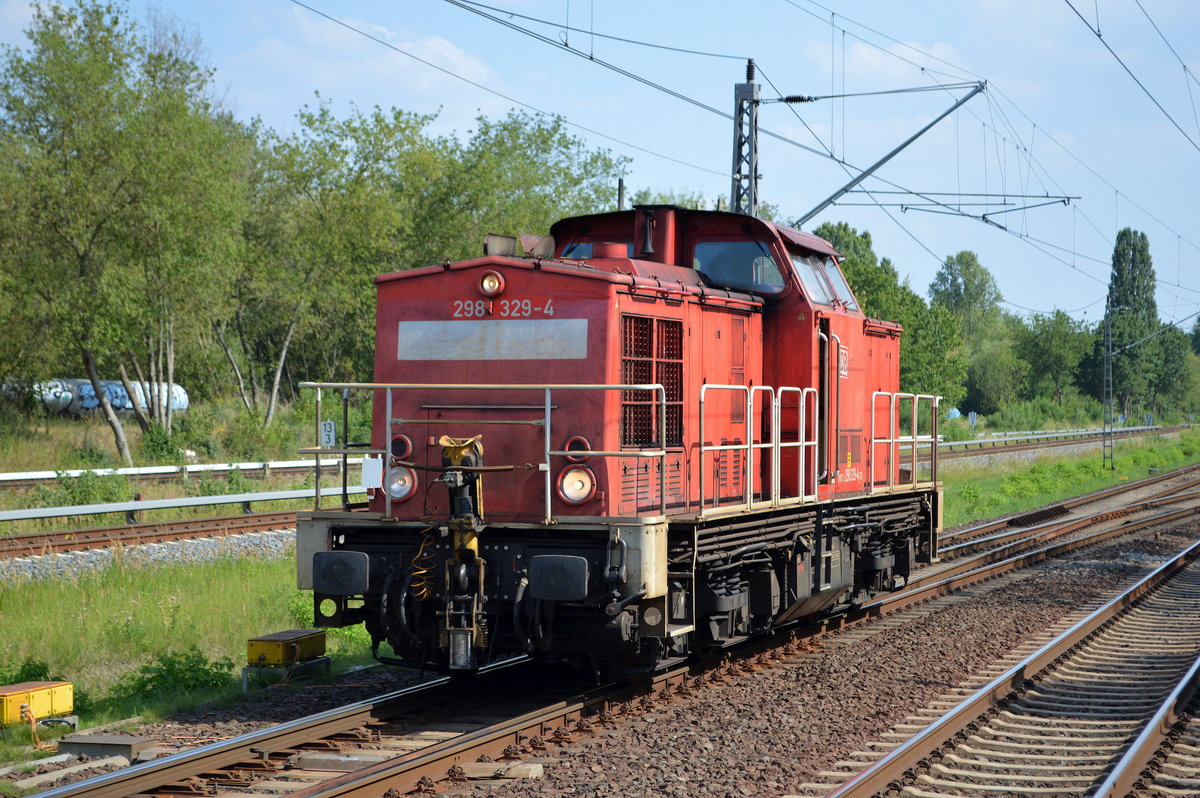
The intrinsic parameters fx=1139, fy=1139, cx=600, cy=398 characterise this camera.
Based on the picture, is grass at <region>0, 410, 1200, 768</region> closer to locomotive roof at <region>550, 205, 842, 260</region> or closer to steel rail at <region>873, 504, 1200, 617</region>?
locomotive roof at <region>550, 205, 842, 260</region>

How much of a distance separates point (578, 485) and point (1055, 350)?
7696 centimetres

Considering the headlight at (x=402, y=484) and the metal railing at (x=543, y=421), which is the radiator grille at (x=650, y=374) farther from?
the headlight at (x=402, y=484)

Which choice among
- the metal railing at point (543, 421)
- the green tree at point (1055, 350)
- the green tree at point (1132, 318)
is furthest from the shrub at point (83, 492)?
the green tree at point (1055, 350)

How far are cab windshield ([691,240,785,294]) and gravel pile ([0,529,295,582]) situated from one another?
8.04m

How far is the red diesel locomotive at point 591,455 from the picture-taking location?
7.41 metres

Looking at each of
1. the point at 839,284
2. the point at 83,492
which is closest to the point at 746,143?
the point at 839,284

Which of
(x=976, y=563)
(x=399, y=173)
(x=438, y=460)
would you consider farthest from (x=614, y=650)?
(x=399, y=173)

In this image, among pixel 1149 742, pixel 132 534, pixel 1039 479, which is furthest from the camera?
pixel 1039 479

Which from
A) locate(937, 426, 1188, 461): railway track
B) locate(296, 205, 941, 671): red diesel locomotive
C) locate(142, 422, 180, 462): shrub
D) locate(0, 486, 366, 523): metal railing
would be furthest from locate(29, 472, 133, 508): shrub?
locate(937, 426, 1188, 461): railway track

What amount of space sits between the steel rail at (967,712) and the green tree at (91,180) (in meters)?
19.6

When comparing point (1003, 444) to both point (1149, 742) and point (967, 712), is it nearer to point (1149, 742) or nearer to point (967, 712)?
point (967, 712)

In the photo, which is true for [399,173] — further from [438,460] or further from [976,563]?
[438,460]

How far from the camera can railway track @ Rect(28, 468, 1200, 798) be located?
234 inches

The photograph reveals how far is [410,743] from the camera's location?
689cm
